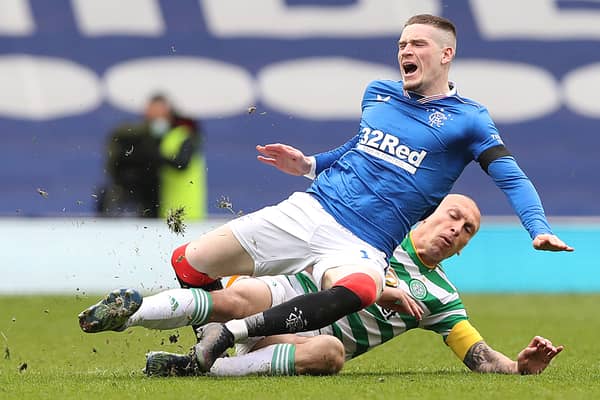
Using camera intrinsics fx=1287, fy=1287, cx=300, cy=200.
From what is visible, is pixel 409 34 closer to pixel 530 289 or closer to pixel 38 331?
pixel 38 331

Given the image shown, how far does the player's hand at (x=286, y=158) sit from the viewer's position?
22.3ft

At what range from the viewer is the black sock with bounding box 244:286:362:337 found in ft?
19.2

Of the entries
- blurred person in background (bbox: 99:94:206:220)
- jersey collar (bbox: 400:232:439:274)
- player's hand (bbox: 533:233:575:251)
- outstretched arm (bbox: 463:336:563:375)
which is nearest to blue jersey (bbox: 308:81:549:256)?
jersey collar (bbox: 400:232:439:274)

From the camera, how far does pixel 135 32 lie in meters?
15.7

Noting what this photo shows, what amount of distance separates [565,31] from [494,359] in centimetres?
1004

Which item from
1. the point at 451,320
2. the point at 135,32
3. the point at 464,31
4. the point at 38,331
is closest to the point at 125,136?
the point at 135,32

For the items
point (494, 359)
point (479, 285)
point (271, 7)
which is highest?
point (271, 7)

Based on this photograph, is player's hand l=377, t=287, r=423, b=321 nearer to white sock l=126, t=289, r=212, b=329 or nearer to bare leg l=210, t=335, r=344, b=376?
bare leg l=210, t=335, r=344, b=376

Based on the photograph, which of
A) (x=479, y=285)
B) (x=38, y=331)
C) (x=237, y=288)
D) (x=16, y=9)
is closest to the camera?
(x=237, y=288)

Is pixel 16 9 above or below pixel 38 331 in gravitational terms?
above

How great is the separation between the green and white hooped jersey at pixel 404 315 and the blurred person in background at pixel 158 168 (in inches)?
261

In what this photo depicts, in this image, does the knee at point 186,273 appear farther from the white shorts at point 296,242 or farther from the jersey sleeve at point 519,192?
the jersey sleeve at point 519,192

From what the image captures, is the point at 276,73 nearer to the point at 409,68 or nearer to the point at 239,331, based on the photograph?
the point at 409,68

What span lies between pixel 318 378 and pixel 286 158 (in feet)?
4.29
